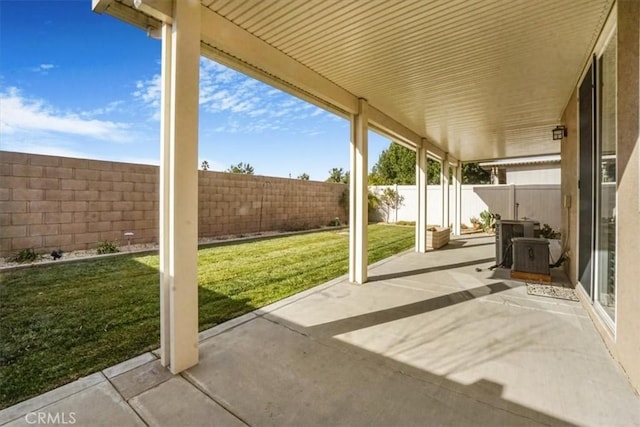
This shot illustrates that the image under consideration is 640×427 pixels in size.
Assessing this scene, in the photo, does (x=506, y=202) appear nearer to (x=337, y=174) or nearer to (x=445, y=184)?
(x=445, y=184)

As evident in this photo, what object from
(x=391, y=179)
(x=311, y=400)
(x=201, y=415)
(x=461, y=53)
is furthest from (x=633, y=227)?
(x=391, y=179)

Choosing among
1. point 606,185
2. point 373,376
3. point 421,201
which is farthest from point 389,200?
point 373,376

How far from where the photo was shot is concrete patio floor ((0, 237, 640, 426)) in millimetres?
1986

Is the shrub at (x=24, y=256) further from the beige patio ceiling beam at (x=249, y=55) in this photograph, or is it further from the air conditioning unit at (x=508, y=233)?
the air conditioning unit at (x=508, y=233)

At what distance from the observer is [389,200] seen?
52.3 ft

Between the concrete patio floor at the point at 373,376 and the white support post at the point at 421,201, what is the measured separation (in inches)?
165

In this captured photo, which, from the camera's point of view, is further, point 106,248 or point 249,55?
point 106,248

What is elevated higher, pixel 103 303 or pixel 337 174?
pixel 337 174

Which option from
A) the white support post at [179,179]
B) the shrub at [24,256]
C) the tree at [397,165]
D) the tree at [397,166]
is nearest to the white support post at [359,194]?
the white support post at [179,179]

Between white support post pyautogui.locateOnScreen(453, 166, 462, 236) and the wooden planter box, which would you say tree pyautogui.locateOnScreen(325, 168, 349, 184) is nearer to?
white support post pyautogui.locateOnScreen(453, 166, 462, 236)

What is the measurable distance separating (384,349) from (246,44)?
3.32 meters

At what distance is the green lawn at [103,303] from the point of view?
252 cm

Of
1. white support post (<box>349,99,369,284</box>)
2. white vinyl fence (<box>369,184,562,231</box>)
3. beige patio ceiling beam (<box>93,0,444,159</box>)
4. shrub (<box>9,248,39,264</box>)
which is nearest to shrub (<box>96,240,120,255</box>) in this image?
shrub (<box>9,248,39,264</box>)

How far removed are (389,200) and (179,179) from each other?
14336mm
